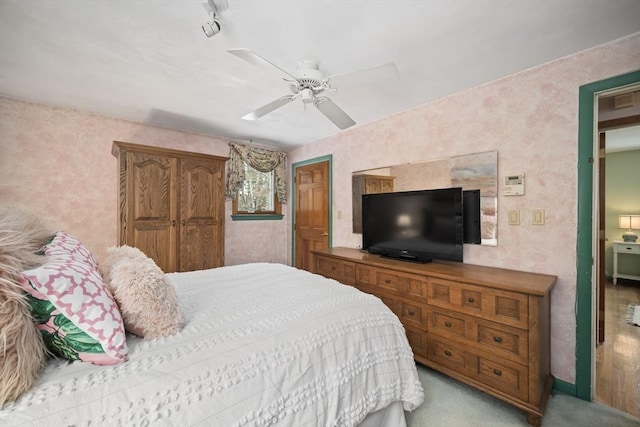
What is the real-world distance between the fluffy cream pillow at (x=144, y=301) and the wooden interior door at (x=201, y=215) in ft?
6.85

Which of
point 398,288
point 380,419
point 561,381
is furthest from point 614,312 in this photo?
point 380,419

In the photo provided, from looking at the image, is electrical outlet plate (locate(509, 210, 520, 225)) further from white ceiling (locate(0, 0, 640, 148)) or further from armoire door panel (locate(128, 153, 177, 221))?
armoire door panel (locate(128, 153, 177, 221))

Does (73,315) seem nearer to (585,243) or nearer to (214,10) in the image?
(214,10)

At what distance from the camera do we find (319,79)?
181 cm

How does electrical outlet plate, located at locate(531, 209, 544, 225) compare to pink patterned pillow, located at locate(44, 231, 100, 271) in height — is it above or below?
above

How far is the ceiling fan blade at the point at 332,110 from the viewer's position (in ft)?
6.47

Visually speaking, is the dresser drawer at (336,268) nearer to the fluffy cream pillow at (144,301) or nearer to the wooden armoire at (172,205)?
the wooden armoire at (172,205)

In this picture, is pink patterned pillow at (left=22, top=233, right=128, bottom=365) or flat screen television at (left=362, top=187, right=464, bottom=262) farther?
flat screen television at (left=362, top=187, right=464, bottom=262)

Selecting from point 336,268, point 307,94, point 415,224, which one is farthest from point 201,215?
point 415,224

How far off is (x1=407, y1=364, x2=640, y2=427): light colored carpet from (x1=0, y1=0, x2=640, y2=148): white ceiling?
2479 millimetres

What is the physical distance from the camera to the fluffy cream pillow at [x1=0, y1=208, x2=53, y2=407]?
2.31 ft

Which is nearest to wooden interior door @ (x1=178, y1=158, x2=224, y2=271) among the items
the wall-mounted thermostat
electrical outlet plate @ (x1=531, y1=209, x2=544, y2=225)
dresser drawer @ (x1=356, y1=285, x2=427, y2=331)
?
dresser drawer @ (x1=356, y1=285, x2=427, y2=331)

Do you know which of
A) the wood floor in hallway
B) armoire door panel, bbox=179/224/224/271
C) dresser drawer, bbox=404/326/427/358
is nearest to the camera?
the wood floor in hallway

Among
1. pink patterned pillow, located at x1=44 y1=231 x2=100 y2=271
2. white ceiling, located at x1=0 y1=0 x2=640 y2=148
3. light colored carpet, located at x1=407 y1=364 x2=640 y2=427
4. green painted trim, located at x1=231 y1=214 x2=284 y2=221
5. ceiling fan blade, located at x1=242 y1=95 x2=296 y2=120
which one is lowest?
light colored carpet, located at x1=407 y1=364 x2=640 y2=427
